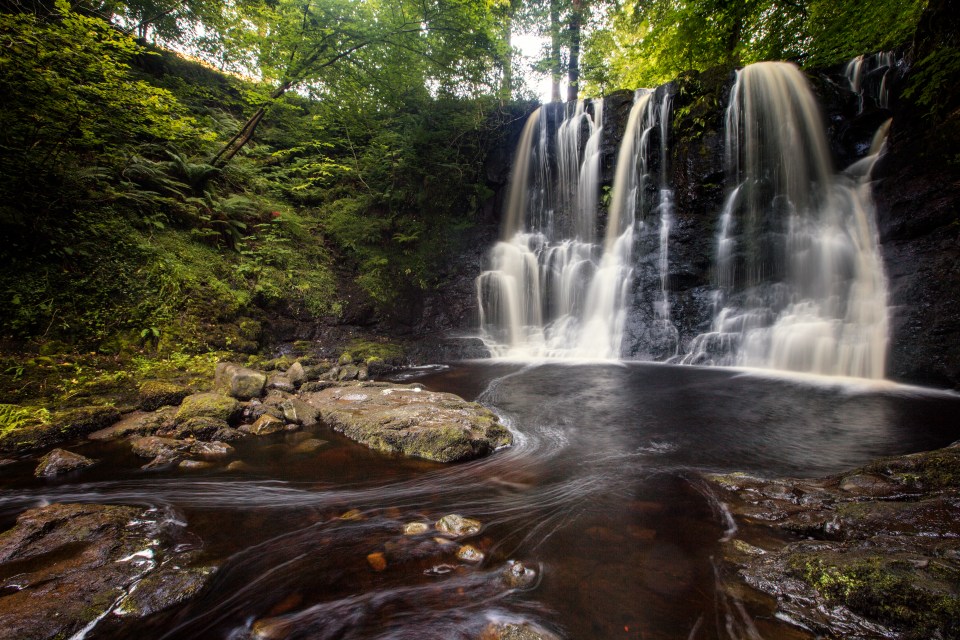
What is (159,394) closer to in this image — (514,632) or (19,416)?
(19,416)

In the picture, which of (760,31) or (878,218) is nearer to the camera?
(878,218)

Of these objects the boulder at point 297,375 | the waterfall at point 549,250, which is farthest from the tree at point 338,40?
the boulder at point 297,375

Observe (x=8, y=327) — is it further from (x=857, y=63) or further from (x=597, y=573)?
(x=857, y=63)

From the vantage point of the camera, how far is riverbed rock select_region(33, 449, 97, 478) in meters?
3.52

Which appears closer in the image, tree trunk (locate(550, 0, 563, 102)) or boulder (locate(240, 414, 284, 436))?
boulder (locate(240, 414, 284, 436))

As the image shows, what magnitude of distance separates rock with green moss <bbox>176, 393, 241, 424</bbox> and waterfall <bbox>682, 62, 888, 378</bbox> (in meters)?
9.02

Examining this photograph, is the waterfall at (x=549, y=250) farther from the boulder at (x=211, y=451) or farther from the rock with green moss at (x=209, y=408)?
the boulder at (x=211, y=451)

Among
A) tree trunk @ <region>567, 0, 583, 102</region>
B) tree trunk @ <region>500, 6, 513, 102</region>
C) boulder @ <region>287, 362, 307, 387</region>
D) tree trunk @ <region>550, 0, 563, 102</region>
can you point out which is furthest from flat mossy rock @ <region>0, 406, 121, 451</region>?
tree trunk @ <region>550, 0, 563, 102</region>

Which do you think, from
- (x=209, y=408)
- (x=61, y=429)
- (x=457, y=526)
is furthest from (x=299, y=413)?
(x=457, y=526)

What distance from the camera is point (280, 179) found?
1241cm

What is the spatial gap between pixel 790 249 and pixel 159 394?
1247 cm

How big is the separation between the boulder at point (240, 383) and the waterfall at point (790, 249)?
8838mm

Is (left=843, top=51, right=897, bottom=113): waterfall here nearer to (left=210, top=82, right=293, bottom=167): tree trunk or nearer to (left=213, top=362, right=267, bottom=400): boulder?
(left=213, top=362, right=267, bottom=400): boulder

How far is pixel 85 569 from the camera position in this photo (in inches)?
79.2
